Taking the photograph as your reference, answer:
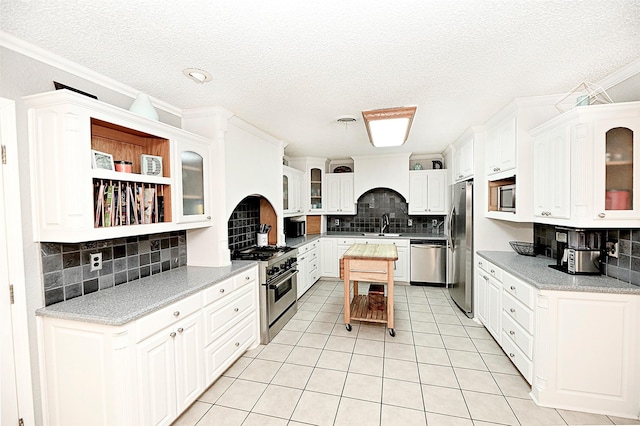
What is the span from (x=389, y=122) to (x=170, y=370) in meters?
2.71

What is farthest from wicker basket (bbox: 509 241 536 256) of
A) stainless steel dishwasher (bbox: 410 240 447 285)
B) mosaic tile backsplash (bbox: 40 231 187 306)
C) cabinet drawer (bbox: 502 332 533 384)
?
mosaic tile backsplash (bbox: 40 231 187 306)

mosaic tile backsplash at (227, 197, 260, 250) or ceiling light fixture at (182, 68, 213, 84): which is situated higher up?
ceiling light fixture at (182, 68, 213, 84)

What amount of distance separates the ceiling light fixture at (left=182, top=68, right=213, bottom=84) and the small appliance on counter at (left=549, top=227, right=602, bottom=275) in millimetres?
3152

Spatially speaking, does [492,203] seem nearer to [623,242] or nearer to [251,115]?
[623,242]

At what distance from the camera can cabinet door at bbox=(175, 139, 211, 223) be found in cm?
243

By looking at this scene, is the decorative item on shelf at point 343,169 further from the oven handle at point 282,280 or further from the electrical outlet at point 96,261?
the electrical outlet at point 96,261

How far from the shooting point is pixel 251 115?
3045 millimetres

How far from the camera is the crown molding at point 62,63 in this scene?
1598 millimetres

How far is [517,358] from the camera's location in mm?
2471

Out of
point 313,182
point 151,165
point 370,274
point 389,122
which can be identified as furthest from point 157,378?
point 313,182

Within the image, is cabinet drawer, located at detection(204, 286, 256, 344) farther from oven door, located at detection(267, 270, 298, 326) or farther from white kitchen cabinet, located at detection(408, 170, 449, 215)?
white kitchen cabinet, located at detection(408, 170, 449, 215)

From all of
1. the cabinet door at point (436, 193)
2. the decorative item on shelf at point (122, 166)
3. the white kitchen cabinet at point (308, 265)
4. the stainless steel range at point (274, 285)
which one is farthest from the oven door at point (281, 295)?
the cabinet door at point (436, 193)

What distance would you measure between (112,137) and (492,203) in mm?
3893

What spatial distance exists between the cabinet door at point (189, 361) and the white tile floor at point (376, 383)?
0.15 meters
